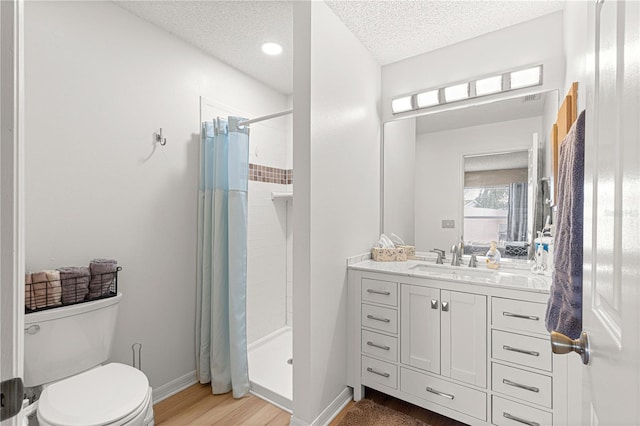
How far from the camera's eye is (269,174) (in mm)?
2891

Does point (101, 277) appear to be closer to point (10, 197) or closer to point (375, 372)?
point (10, 197)

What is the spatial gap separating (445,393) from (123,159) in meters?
2.35

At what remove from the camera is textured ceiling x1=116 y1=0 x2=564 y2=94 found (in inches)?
71.3

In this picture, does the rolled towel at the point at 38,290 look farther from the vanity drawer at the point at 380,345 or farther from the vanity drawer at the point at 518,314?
the vanity drawer at the point at 518,314

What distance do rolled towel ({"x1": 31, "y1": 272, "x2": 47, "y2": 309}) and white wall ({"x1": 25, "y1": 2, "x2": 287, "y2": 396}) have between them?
6.3 inches

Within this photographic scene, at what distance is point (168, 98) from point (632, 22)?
7.50 ft

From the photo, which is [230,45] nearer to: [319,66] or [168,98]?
[168,98]

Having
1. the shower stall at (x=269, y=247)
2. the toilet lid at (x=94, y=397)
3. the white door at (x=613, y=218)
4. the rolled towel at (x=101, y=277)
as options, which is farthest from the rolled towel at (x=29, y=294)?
the white door at (x=613, y=218)

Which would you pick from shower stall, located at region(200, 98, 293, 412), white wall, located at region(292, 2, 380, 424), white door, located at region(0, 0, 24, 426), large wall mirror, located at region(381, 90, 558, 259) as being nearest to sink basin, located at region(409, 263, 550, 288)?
large wall mirror, located at region(381, 90, 558, 259)

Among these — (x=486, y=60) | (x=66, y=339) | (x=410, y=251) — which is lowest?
(x=66, y=339)

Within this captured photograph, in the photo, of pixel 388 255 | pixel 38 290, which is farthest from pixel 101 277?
pixel 388 255

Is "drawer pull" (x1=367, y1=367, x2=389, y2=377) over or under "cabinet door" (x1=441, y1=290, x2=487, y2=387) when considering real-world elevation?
under

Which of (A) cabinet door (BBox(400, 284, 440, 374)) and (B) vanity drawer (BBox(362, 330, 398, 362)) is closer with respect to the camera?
(A) cabinet door (BBox(400, 284, 440, 374))

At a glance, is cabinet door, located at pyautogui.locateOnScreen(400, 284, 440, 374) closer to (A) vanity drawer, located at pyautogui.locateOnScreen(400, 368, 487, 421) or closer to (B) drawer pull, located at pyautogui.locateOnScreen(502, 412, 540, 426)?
(A) vanity drawer, located at pyautogui.locateOnScreen(400, 368, 487, 421)
